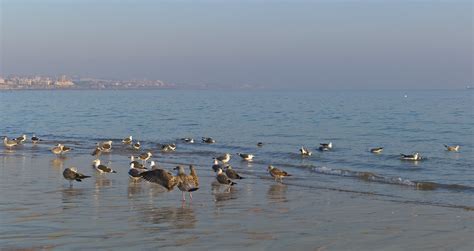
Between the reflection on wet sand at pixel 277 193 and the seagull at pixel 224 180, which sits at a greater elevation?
the seagull at pixel 224 180

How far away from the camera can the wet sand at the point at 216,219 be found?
10758 mm

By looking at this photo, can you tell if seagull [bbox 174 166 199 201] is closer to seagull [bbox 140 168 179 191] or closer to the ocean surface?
seagull [bbox 140 168 179 191]

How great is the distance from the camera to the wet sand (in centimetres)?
1076

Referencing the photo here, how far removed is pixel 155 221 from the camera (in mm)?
12492

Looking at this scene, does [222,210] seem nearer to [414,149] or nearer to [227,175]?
[227,175]

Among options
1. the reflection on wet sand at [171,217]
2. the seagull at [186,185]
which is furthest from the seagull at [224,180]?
the reflection on wet sand at [171,217]

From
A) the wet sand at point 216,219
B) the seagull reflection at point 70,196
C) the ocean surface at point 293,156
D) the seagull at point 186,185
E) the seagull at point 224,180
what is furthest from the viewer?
the seagull at point 224,180

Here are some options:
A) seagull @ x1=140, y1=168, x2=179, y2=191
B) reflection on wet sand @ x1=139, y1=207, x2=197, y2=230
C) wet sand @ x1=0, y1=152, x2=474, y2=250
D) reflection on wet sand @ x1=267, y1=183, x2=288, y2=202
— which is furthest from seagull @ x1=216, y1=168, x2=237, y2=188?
reflection on wet sand @ x1=139, y1=207, x2=197, y2=230

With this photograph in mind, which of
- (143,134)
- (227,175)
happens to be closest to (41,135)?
(143,134)

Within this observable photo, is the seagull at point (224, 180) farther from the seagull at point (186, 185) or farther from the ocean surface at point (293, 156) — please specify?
the seagull at point (186, 185)

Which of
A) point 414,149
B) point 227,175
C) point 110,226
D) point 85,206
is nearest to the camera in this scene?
point 110,226

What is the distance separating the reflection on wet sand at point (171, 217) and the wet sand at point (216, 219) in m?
0.02

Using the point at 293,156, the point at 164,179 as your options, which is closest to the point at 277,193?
the point at 164,179

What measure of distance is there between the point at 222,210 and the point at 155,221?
2030 millimetres
